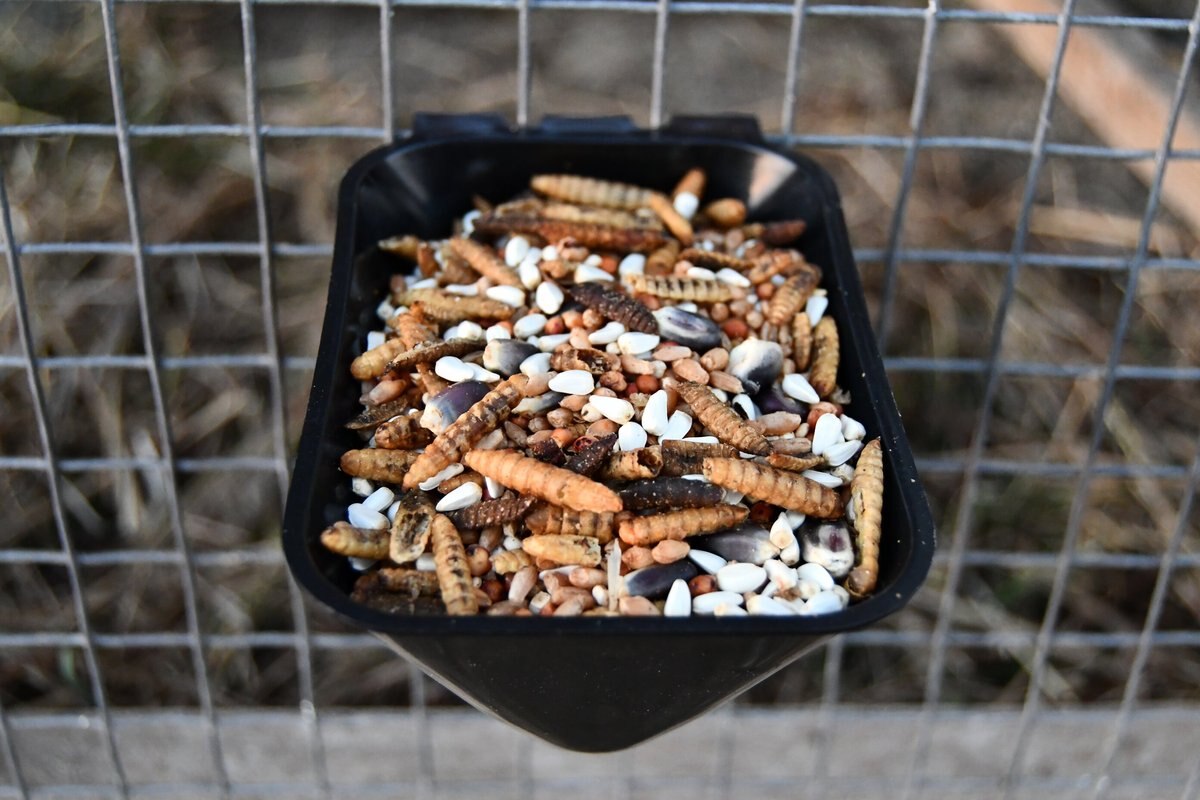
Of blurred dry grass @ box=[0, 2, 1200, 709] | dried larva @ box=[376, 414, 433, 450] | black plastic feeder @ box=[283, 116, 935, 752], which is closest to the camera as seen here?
black plastic feeder @ box=[283, 116, 935, 752]

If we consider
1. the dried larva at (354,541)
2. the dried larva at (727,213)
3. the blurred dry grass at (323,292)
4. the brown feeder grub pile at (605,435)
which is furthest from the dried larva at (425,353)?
the blurred dry grass at (323,292)

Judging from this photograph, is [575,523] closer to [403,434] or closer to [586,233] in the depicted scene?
[403,434]

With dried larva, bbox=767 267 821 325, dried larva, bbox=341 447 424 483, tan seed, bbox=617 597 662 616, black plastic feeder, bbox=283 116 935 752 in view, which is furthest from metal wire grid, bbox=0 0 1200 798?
tan seed, bbox=617 597 662 616

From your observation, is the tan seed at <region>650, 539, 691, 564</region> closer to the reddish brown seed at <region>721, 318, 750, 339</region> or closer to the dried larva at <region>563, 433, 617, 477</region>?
the dried larva at <region>563, 433, 617, 477</region>

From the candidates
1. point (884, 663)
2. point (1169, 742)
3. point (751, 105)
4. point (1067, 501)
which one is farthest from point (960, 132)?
point (1169, 742)

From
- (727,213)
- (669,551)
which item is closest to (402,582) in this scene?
(669,551)

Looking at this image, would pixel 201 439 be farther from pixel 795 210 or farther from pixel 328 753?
pixel 795 210
